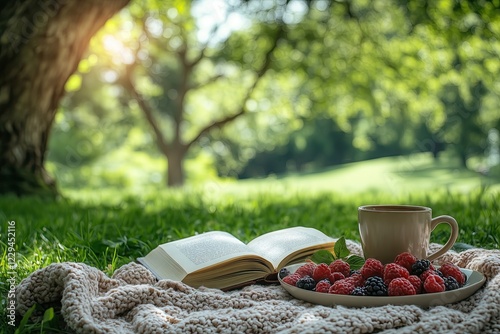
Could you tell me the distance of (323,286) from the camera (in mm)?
1694

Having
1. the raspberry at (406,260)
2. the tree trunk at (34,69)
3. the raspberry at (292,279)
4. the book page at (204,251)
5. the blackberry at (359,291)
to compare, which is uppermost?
the tree trunk at (34,69)

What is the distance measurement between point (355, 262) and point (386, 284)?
0.28 metres

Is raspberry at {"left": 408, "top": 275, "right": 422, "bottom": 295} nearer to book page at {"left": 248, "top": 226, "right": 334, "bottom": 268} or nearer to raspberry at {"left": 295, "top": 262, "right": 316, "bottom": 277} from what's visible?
raspberry at {"left": 295, "top": 262, "right": 316, "bottom": 277}

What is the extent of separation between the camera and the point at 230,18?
13016 millimetres


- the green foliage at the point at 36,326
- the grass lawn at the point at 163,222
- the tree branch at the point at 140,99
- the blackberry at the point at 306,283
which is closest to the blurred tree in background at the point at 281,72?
the tree branch at the point at 140,99

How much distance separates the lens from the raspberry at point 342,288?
1642mm

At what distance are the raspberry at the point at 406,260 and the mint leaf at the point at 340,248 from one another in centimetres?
21

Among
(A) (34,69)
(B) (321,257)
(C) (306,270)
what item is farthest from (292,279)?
(A) (34,69)

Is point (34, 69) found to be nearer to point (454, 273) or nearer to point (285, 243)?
point (285, 243)

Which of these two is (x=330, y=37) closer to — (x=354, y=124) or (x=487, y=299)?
(x=487, y=299)

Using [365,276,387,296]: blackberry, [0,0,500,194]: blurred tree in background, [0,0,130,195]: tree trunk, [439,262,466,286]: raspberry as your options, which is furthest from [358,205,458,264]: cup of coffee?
[0,0,500,194]: blurred tree in background

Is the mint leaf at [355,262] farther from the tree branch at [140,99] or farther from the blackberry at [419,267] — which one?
the tree branch at [140,99]

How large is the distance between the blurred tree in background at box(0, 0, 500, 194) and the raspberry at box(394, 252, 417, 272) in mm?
4823

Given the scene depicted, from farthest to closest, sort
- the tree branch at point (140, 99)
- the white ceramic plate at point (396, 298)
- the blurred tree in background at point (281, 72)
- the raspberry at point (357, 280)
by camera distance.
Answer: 1. the tree branch at point (140, 99)
2. the blurred tree in background at point (281, 72)
3. the raspberry at point (357, 280)
4. the white ceramic plate at point (396, 298)
